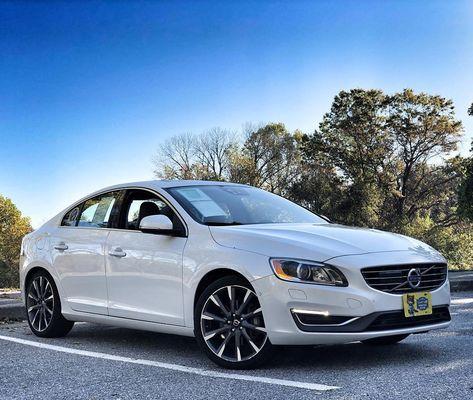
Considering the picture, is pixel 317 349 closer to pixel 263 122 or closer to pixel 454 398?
pixel 454 398

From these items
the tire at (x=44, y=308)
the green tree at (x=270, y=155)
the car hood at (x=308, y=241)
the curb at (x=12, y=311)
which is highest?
the green tree at (x=270, y=155)

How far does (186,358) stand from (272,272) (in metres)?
1.39

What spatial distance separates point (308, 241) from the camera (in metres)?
4.97

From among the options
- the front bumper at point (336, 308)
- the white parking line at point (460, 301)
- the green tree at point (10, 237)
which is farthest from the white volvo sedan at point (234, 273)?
the green tree at point (10, 237)

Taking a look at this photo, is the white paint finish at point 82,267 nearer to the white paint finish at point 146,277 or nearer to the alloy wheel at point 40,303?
the white paint finish at point 146,277

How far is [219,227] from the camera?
5414 millimetres

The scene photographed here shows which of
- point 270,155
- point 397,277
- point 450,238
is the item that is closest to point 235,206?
point 397,277

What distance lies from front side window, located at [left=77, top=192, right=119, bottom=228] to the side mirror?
100cm

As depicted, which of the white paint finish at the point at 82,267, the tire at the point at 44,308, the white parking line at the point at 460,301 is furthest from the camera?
the white parking line at the point at 460,301

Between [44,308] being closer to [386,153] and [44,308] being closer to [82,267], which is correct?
[82,267]

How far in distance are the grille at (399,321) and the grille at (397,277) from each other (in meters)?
0.18

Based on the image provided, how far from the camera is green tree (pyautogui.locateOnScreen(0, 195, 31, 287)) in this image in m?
61.5

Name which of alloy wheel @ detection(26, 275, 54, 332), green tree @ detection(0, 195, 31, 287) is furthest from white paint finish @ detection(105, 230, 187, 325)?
green tree @ detection(0, 195, 31, 287)

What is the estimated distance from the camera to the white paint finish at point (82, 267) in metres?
6.33
